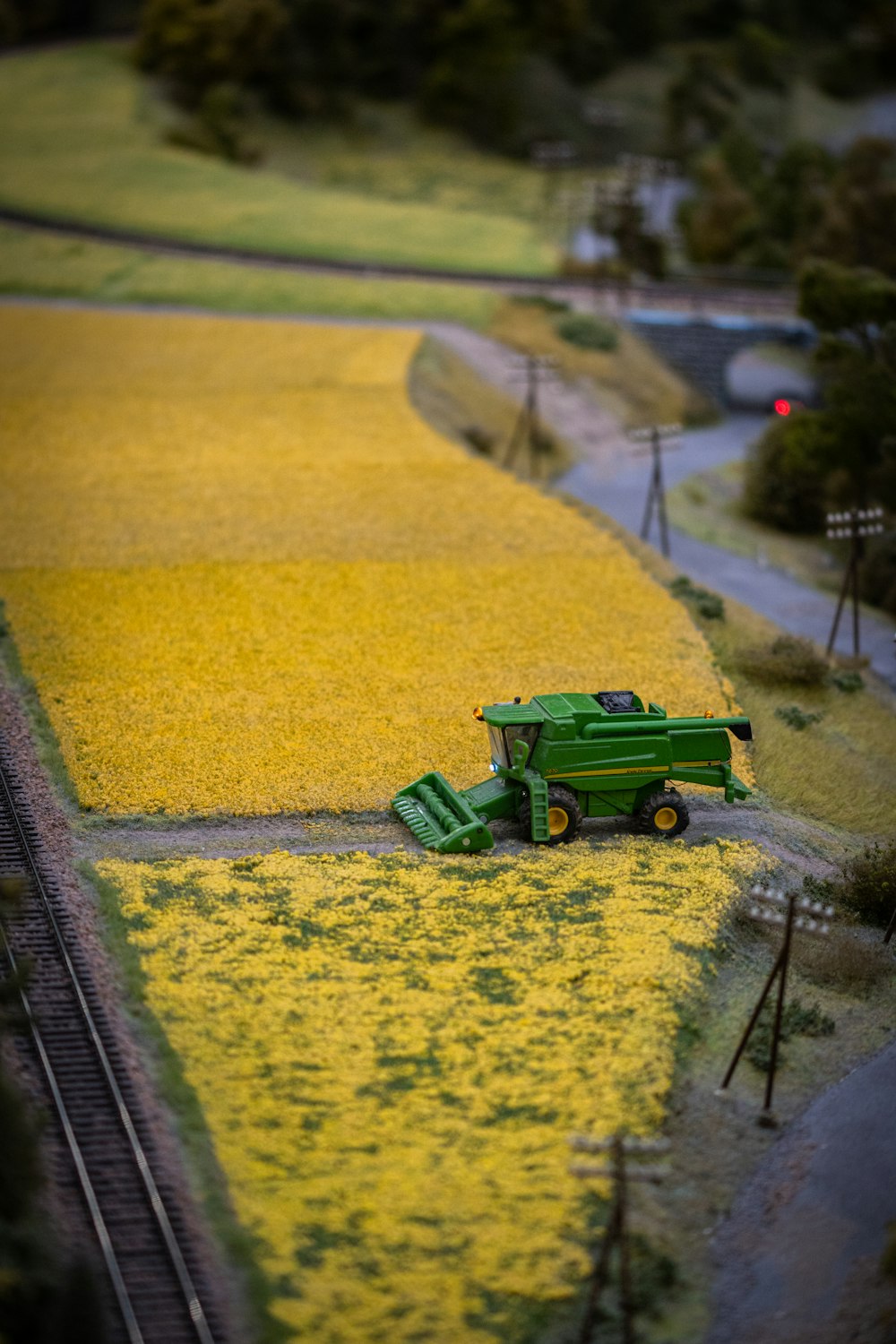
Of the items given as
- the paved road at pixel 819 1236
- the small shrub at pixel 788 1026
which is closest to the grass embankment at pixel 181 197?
the small shrub at pixel 788 1026

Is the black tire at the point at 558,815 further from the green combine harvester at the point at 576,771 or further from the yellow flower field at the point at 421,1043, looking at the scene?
the yellow flower field at the point at 421,1043

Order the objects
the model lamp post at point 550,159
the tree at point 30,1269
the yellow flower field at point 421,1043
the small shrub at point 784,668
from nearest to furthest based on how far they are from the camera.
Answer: the tree at point 30,1269, the yellow flower field at point 421,1043, the small shrub at point 784,668, the model lamp post at point 550,159

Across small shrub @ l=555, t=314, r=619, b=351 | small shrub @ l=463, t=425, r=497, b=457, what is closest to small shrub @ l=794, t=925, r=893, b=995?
small shrub @ l=463, t=425, r=497, b=457

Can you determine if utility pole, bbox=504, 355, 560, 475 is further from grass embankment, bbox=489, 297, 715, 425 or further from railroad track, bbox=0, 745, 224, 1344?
railroad track, bbox=0, 745, 224, 1344

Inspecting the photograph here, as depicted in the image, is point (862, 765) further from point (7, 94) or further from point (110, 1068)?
point (7, 94)

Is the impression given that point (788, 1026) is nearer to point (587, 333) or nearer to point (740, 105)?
point (587, 333)

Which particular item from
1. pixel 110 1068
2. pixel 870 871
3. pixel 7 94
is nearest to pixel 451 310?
pixel 7 94
